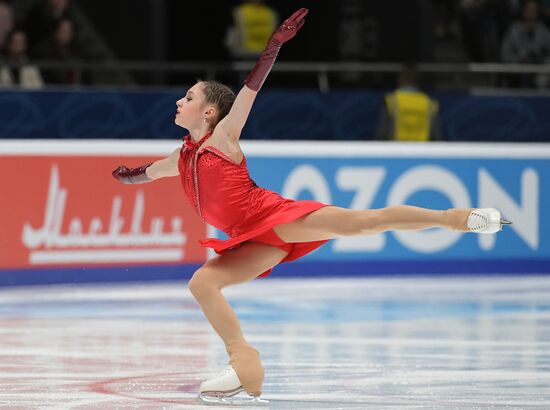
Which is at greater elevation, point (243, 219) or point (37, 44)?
point (37, 44)

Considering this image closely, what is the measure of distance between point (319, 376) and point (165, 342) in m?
1.46

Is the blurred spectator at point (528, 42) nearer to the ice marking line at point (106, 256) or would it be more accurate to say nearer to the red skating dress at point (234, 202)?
the ice marking line at point (106, 256)

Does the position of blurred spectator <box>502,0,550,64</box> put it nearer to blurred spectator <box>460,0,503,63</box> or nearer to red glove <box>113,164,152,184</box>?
blurred spectator <box>460,0,503,63</box>

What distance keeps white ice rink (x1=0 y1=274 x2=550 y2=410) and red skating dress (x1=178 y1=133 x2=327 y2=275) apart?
0.69 meters

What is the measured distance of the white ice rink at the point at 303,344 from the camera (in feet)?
18.2

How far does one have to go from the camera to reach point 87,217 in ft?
33.2

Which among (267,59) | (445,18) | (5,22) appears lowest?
(267,59)

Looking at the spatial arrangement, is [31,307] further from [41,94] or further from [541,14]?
[541,14]

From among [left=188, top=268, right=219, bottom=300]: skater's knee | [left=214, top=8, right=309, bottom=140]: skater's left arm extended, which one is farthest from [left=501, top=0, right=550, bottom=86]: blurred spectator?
[left=188, top=268, right=219, bottom=300]: skater's knee

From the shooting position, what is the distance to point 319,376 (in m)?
6.12

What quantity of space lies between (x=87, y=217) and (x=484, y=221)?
5.30 m

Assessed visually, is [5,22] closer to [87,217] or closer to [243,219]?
[87,217]

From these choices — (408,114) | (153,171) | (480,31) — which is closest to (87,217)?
(408,114)

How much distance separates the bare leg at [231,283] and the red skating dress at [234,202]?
5cm
